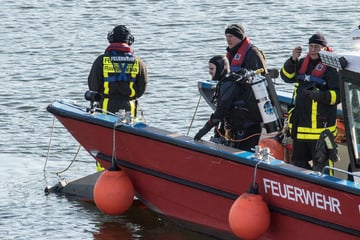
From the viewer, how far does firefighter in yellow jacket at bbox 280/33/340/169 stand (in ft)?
33.1

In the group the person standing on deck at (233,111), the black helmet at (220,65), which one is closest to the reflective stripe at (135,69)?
the person standing on deck at (233,111)

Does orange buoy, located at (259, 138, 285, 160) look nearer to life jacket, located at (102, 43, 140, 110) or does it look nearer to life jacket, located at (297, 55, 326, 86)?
life jacket, located at (297, 55, 326, 86)

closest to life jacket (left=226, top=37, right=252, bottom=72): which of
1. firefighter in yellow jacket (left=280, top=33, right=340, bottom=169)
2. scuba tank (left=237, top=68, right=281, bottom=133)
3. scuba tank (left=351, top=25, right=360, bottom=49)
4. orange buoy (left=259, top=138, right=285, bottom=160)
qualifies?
scuba tank (left=237, top=68, right=281, bottom=133)

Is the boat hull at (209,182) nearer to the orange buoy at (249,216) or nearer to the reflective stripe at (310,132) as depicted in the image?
the orange buoy at (249,216)

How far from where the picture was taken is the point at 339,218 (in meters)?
9.27

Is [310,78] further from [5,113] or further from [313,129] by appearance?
[5,113]

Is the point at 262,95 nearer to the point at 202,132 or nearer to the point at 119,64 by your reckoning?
the point at 202,132

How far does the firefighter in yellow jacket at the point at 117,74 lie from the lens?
11.5 metres

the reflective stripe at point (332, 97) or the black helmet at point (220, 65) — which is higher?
the black helmet at point (220, 65)

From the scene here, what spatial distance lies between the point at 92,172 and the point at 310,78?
3.58m

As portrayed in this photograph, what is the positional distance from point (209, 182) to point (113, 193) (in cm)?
98

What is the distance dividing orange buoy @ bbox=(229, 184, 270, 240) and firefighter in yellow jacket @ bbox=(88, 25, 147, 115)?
2.28 m

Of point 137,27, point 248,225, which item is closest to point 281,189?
point 248,225

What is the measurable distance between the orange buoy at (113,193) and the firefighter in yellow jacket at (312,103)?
151cm
